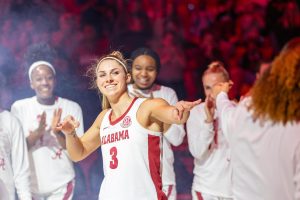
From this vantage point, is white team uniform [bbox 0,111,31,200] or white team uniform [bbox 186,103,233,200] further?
white team uniform [bbox 186,103,233,200]

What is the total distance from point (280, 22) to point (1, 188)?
5189 millimetres

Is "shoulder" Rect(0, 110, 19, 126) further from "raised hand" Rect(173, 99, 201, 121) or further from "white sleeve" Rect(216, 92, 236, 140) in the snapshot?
"white sleeve" Rect(216, 92, 236, 140)

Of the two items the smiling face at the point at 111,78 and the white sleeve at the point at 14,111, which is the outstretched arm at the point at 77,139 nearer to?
the smiling face at the point at 111,78

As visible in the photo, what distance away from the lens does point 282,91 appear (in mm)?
3227

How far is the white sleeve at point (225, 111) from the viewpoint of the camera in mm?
3529

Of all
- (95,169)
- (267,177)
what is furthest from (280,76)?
(95,169)

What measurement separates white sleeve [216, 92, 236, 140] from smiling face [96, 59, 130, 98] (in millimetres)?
829

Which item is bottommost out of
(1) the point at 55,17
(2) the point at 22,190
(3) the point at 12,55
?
(2) the point at 22,190

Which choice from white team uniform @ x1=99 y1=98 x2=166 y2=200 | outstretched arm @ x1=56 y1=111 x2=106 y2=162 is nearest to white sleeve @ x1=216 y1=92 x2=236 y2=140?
white team uniform @ x1=99 y1=98 x2=166 y2=200

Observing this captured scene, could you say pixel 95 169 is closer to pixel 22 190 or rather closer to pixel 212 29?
pixel 22 190

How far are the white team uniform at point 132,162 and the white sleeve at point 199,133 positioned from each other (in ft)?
4.99

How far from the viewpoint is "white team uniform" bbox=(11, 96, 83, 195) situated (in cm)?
606

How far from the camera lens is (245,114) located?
10.9 feet

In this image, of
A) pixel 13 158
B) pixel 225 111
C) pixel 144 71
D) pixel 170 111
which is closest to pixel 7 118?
pixel 13 158
